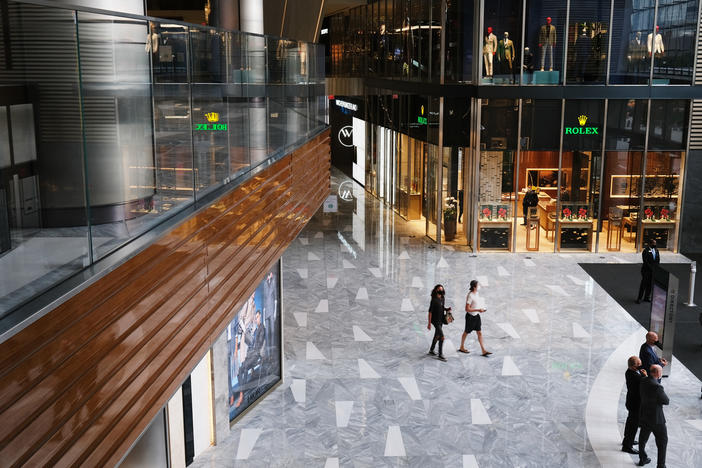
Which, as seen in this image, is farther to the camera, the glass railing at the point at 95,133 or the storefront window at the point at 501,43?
the storefront window at the point at 501,43

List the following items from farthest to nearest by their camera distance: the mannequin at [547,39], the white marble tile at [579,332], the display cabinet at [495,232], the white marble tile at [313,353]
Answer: the display cabinet at [495,232] → the mannequin at [547,39] → the white marble tile at [579,332] → the white marble tile at [313,353]

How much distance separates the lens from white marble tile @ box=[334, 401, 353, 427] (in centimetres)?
1011

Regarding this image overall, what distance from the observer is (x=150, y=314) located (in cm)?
424

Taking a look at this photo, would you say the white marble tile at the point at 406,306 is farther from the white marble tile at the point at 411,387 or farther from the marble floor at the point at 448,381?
the white marble tile at the point at 411,387

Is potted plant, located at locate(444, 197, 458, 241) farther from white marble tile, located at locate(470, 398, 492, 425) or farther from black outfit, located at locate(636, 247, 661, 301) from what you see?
white marble tile, located at locate(470, 398, 492, 425)

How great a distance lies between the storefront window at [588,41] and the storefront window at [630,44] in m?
0.28

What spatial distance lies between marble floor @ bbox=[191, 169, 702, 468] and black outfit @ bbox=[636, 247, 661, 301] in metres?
0.75

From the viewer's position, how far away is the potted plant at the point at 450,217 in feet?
69.6

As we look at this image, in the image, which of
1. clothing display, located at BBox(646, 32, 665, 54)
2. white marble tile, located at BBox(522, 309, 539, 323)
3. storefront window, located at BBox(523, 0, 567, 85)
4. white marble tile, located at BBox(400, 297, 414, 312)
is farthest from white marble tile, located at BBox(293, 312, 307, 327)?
clothing display, located at BBox(646, 32, 665, 54)

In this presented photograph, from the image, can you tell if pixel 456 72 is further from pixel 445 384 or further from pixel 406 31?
pixel 445 384

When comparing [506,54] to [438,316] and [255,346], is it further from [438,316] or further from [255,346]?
[255,346]

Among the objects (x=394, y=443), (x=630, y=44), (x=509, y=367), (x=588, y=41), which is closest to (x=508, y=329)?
(x=509, y=367)

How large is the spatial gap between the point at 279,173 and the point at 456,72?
13.4 m

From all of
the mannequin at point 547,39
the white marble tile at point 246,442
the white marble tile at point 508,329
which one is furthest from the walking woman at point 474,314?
the mannequin at point 547,39
